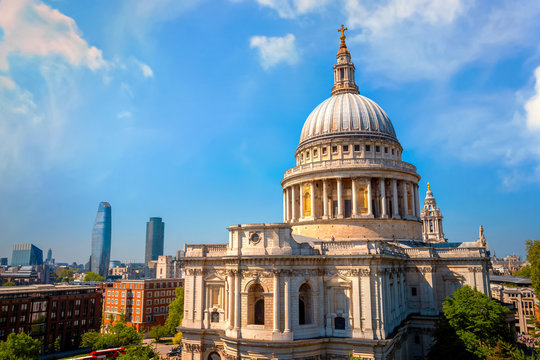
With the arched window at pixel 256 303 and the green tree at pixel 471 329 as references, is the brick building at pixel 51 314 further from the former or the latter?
the green tree at pixel 471 329

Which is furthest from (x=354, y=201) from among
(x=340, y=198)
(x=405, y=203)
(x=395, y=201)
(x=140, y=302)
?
(x=140, y=302)

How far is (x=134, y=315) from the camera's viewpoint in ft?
325

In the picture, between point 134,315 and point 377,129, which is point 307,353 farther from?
point 134,315

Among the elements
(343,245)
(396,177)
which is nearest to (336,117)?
(396,177)

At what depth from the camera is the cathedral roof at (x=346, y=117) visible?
5947 cm

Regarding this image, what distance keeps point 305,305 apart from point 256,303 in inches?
202

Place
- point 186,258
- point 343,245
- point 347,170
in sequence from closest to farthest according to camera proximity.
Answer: point 343,245
point 186,258
point 347,170

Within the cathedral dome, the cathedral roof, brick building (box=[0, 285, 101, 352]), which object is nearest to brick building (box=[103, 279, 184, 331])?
brick building (box=[0, 285, 101, 352])

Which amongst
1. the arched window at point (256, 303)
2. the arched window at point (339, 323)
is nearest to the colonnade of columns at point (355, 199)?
the arched window at point (339, 323)

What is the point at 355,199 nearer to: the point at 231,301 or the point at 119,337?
the point at 231,301

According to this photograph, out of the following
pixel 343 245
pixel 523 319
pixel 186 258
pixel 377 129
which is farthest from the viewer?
pixel 523 319

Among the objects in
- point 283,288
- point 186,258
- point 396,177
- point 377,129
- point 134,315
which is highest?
point 377,129

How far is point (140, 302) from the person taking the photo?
9850cm

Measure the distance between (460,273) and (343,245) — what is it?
1933 centimetres
